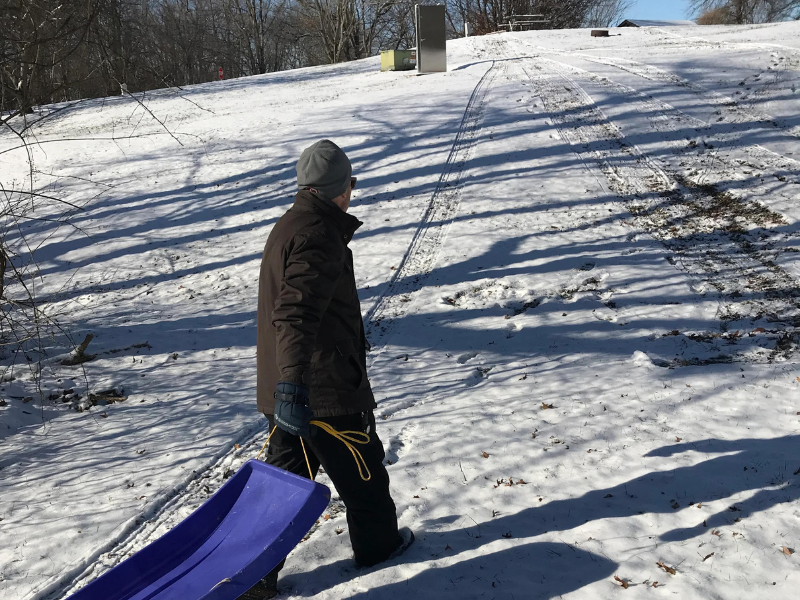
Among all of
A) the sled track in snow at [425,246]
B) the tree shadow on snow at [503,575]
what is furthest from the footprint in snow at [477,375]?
the tree shadow on snow at [503,575]

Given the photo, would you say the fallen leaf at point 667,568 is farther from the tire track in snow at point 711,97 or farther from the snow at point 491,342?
the tire track in snow at point 711,97

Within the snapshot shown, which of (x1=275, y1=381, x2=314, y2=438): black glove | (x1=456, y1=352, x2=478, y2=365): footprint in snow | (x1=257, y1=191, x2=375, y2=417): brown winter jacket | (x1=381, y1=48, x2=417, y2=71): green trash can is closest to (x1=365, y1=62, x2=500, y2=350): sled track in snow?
(x1=456, y1=352, x2=478, y2=365): footprint in snow

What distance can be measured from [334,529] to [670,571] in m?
1.82

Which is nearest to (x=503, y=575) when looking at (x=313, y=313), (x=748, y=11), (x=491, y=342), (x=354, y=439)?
(x=354, y=439)

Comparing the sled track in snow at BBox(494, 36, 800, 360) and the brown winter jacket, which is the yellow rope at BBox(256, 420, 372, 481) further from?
the sled track in snow at BBox(494, 36, 800, 360)

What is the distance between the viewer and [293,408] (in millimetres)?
2416

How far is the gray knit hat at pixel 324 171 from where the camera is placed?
8.66ft

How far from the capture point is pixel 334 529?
349 centimetres

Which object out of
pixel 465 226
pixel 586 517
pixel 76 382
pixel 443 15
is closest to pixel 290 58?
pixel 443 15

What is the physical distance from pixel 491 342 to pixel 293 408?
419cm

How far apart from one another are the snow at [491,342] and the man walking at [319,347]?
1.85 feet

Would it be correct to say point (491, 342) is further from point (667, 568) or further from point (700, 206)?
point (700, 206)

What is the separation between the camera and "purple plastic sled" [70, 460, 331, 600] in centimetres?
253

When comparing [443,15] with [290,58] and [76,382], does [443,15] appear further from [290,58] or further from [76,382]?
[290,58]
